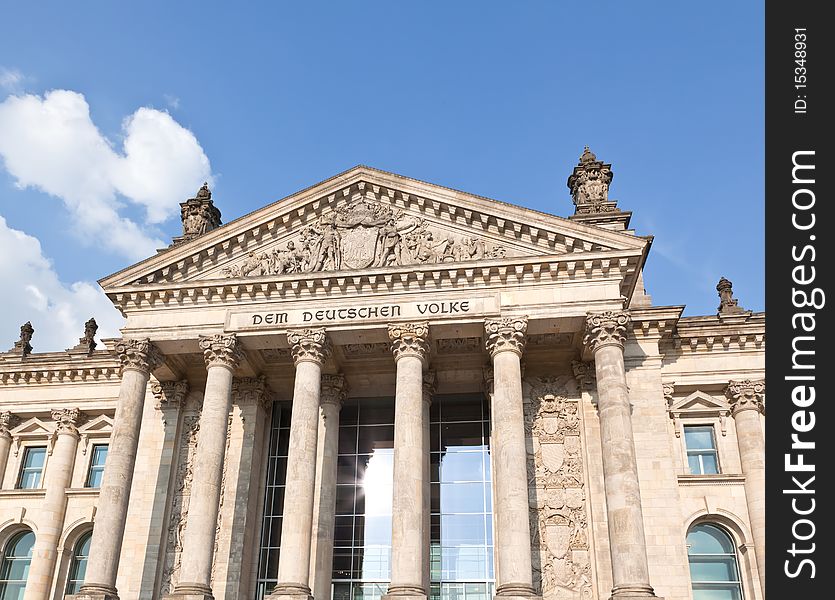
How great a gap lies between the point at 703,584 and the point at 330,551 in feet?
41.6

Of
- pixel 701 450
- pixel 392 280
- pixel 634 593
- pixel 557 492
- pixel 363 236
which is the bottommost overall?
pixel 634 593

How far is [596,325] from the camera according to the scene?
25031 millimetres

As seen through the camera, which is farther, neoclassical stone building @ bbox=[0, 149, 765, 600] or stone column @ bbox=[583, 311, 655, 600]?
neoclassical stone building @ bbox=[0, 149, 765, 600]

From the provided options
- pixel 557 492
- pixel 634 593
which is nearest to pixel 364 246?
pixel 557 492

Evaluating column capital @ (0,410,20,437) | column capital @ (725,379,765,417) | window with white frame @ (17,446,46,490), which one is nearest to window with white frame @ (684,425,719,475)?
column capital @ (725,379,765,417)

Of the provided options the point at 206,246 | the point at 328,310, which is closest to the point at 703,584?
the point at 328,310

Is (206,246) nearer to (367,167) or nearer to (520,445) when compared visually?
(367,167)

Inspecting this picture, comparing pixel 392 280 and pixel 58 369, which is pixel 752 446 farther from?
pixel 58 369

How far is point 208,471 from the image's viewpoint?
2484 centimetres

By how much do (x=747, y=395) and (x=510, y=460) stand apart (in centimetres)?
1064

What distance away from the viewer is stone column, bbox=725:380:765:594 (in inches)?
1027

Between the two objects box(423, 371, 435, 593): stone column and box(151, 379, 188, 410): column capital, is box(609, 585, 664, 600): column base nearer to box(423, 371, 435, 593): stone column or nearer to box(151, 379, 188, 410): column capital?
box(423, 371, 435, 593): stone column

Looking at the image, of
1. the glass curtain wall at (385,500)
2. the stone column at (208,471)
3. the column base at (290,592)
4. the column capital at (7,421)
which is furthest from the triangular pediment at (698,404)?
the column capital at (7,421)

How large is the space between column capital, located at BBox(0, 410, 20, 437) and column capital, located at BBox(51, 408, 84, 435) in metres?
2.00
